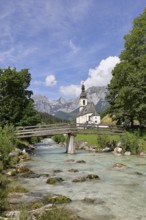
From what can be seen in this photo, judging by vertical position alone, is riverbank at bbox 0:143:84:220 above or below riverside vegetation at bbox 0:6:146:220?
below

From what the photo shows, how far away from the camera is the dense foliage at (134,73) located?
129 ft

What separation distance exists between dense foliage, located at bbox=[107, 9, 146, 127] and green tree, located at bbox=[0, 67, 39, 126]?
47.3 ft

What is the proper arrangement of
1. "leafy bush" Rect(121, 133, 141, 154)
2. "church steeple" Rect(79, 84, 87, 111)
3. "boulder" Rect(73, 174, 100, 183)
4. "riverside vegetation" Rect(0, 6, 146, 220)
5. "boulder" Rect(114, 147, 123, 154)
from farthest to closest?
1. "church steeple" Rect(79, 84, 87, 111)
2. "riverside vegetation" Rect(0, 6, 146, 220)
3. "boulder" Rect(114, 147, 123, 154)
4. "leafy bush" Rect(121, 133, 141, 154)
5. "boulder" Rect(73, 174, 100, 183)

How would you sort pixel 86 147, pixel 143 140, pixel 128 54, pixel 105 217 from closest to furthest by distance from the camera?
1. pixel 105 217
2. pixel 143 140
3. pixel 128 54
4. pixel 86 147

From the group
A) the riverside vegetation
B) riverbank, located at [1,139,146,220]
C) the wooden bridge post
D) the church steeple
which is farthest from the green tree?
the church steeple

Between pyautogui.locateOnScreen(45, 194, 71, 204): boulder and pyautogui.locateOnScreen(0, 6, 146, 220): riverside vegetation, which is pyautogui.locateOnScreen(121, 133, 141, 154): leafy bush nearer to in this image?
pyautogui.locateOnScreen(0, 6, 146, 220): riverside vegetation

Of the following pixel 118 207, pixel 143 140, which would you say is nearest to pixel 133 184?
pixel 118 207

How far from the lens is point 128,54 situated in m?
44.2

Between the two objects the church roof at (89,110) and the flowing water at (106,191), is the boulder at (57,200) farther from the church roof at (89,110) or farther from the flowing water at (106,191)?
the church roof at (89,110)

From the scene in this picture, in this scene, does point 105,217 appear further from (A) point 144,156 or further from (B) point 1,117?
(B) point 1,117

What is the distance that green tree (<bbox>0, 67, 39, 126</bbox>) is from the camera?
45.2m

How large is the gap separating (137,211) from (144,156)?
71.6 ft

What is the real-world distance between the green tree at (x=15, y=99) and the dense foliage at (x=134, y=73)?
14420mm

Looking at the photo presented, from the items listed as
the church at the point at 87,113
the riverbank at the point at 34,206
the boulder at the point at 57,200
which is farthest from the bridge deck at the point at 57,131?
the church at the point at 87,113
